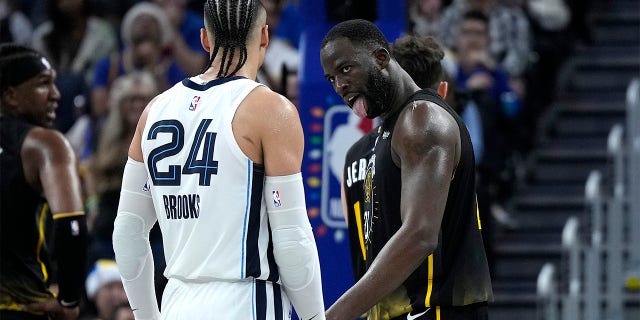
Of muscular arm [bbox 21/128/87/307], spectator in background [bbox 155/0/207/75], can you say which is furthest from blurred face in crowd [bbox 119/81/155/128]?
muscular arm [bbox 21/128/87/307]

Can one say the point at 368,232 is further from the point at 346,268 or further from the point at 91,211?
the point at 91,211

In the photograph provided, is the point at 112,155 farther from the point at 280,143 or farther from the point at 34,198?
the point at 280,143

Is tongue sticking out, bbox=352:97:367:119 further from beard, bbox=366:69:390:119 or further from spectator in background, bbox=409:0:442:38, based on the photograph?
spectator in background, bbox=409:0:442:38

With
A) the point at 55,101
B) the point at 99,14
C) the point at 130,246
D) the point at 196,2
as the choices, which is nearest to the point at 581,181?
the point at 196,2

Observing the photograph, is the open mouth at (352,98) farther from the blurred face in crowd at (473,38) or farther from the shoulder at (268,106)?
the blurred face in crowd at (473,38)

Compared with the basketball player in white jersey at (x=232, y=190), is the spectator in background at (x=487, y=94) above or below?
above

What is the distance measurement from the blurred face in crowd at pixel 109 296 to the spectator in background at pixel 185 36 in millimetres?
3047

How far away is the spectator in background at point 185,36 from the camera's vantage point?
1163 centimetres

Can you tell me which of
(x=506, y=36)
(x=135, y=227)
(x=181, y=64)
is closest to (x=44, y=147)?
(x=135, y=227)

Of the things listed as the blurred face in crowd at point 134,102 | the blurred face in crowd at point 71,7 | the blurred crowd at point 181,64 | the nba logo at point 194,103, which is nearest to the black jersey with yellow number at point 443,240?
the nba logo at point 194,103

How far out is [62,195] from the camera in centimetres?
623

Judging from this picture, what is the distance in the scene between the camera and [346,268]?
7.04 meters

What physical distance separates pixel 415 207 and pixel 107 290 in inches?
191

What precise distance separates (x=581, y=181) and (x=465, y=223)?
7278 mm
